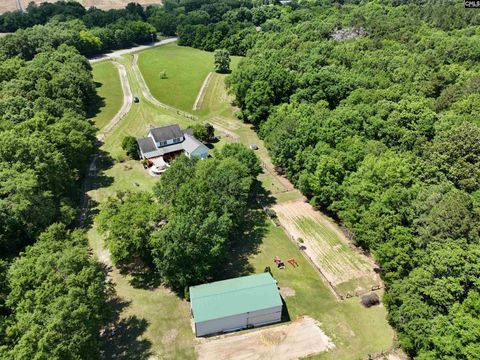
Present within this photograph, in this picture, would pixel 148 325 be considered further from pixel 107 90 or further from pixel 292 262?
pixel 107 90

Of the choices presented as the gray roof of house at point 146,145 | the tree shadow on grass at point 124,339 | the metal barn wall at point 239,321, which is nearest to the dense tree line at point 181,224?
the metal barn wall at point 239,321

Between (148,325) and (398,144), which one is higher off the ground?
(398,144)

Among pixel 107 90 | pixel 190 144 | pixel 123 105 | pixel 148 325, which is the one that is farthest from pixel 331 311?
pixel 107 90

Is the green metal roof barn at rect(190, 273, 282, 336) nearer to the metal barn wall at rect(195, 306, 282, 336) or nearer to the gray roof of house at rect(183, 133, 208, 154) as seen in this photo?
the metal barn wall at rect(195, 306, 282, 336)

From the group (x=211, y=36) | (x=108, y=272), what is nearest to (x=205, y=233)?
(x=108, y=272)

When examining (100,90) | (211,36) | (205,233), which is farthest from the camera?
(211,36)

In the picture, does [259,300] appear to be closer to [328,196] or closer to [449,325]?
[449,325]

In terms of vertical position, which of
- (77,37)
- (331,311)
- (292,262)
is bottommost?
(331,311)
